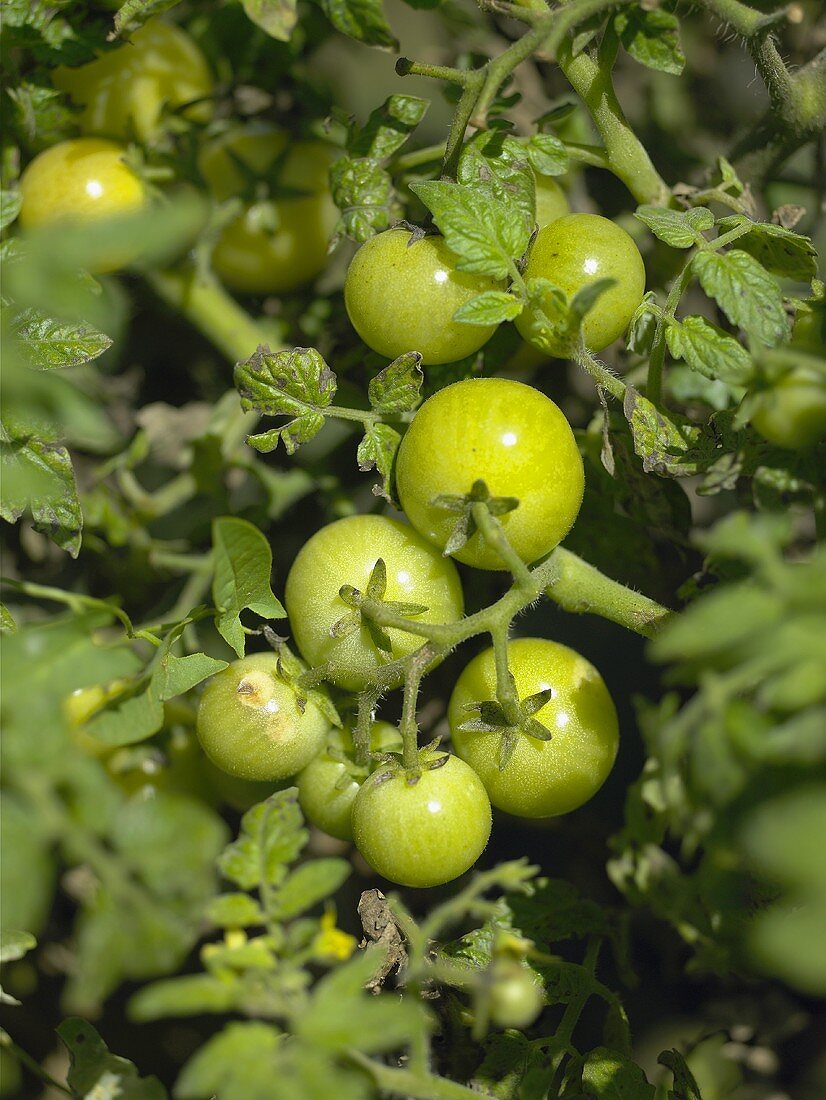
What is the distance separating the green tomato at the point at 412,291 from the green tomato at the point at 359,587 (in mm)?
179

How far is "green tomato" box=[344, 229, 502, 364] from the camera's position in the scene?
90 centimetres

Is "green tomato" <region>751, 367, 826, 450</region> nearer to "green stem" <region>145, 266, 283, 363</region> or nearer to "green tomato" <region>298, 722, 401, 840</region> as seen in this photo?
"green tomato" <region>298, 722, 401, 840</region>

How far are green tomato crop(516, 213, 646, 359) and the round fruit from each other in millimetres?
457

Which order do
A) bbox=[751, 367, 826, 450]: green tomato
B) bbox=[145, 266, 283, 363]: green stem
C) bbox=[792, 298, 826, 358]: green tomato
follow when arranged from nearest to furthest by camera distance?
1. bbox=[751, 367, 826, 450]: green tomato
2. bbox=[792, 298, 826, 358]: green tomato
3. bbox=[145, 266, 283, 363]: green stem

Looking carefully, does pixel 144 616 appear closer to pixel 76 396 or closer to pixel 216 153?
pixel 216 153

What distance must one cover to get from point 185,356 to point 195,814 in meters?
0.95

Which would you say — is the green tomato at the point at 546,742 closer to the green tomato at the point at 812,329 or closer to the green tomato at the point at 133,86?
the green tomato at the point at 812,329

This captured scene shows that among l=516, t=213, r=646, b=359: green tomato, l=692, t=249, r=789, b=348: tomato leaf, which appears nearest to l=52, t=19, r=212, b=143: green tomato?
l=516, t=213, r=646, b=359: green tomato

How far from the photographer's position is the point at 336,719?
940 mm

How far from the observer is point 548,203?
105 cm

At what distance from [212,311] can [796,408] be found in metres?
0.79

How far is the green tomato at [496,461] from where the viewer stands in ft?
2.76

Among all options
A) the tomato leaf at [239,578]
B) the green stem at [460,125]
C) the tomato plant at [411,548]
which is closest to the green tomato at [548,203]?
the tomato plant at [411,548]

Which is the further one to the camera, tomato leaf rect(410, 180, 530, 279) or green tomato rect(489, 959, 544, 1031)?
tomato leaf rect(410, 180, 530, 279)
